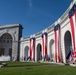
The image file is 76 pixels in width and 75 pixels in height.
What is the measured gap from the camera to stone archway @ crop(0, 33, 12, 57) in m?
54.7

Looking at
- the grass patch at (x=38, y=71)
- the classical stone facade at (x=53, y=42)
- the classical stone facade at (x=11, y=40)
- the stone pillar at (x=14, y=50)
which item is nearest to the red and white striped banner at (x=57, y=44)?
the classical stone facade at (x=53, y=42)

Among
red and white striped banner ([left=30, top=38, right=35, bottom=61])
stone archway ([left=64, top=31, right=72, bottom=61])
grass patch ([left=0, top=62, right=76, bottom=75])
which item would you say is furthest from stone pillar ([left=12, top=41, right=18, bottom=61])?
grass patch ([left=0, top=62, right=76, bottom=75])

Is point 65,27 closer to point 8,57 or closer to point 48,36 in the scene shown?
point 48,36

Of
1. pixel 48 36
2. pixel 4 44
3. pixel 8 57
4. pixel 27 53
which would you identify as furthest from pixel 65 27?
pixel 4 44

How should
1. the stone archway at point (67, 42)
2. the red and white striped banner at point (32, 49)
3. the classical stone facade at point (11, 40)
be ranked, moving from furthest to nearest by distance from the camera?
the classical stone facade at point (11, 40) → the red and white striped banner at point (32, 49) → the stone archway at point (67, 42)

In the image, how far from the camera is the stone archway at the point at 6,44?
5472 cm

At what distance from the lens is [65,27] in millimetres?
28203

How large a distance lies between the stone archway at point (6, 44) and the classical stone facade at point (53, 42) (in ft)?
19.0

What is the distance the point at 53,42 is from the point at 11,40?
74.9 feet

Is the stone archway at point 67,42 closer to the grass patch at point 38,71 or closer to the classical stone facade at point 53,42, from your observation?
the classical stone facade at point 53,42

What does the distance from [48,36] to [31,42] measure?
34.6 ft

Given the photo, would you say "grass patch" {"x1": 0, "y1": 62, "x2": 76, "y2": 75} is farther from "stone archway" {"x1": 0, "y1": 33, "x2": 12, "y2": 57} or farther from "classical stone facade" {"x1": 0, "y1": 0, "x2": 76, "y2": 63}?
"stone archway" {"x1": 0, "y1": 33, "x2": 12, "y2": 57}

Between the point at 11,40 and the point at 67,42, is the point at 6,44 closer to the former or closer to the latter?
the point at 11,40

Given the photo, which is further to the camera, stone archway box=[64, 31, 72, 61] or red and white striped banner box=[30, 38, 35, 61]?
red and white striped banner box=[30, 38, 35, 61]
